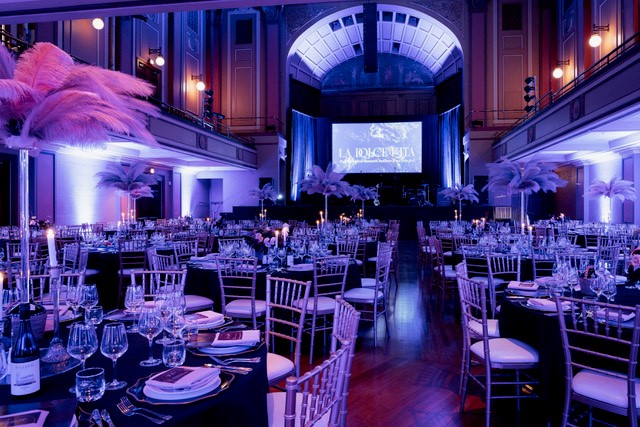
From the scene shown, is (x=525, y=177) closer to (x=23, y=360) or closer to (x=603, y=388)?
→ (x=603, y=388)

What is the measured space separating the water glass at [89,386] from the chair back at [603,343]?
6.54 ft

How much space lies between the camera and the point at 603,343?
2564 mm

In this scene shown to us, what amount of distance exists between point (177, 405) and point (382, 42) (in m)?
22.2

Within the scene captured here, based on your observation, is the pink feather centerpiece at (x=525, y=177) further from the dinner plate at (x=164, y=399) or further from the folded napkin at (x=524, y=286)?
the dinner plate at (x=164, y=399)

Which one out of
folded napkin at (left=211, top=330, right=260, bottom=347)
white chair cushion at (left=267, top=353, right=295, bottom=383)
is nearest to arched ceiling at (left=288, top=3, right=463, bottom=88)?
white chair cushion at (left=267, top=353, right=295, bottom=383)

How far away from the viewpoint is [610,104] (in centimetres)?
760

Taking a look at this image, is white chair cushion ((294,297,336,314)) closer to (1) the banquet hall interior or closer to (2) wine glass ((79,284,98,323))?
(1) the banquet hall interior

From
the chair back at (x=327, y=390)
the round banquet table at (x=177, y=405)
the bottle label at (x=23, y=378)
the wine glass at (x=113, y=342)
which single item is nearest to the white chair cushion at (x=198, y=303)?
the round banquet table at (x=177, y=405)

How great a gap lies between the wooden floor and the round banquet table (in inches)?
55.9

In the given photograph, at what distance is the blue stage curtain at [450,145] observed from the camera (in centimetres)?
1948

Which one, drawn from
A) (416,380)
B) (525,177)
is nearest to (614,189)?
(525,177)

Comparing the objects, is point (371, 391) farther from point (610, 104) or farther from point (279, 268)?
point (610, 104)

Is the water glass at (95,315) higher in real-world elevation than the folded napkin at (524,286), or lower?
higher

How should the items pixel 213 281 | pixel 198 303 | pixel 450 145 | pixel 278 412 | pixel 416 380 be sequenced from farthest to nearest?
1. pixel 450 145
2. pixel 213 281
3. pixel 198 303
4. pixel 416 380
5. pixel 278 412
